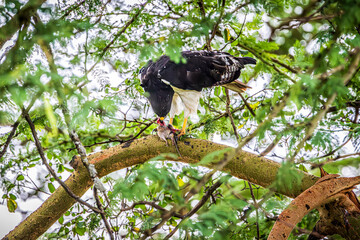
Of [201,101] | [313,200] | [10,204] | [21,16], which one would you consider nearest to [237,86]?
[201,101]

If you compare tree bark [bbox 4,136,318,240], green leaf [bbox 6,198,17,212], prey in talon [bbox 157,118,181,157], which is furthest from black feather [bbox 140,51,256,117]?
green leaf [bbox 6,198,17,212]

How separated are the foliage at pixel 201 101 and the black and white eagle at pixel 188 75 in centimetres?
12

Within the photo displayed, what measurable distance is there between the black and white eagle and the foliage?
0.39 ft

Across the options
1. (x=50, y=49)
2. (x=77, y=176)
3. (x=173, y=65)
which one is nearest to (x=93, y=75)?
(x=50, y=49)

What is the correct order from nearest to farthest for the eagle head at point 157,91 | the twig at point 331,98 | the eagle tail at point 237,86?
the twig at point 331,98 → the eagle head at point 157,91 → the eagle tail at point 237,86

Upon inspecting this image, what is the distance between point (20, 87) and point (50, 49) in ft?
1.48

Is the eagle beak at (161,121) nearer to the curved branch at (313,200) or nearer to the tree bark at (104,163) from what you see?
the tree bark at (104,163)

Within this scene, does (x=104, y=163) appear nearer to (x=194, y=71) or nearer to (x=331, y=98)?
(x=194, y=71)

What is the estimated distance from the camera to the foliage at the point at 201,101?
963 mm

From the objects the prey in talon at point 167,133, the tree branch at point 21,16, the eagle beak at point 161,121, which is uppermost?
the eagle beak at point 161,121

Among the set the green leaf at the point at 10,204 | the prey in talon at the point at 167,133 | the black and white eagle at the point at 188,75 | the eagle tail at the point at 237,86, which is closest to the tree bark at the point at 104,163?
the prey in talon at the point at 167,133

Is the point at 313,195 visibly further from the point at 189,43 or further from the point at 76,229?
the point at 76,229

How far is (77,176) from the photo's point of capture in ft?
7.18

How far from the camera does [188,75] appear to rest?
218cm
